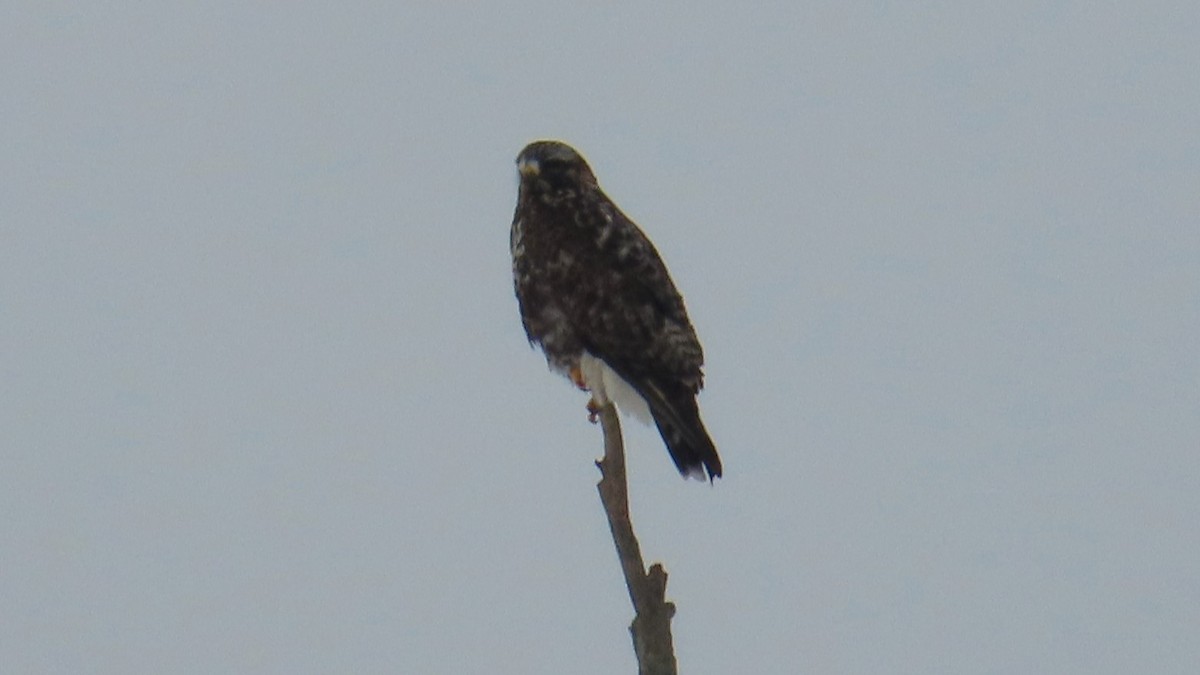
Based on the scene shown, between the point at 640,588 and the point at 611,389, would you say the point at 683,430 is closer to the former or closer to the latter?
the point at 611,389

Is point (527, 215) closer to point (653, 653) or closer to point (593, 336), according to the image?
point (593, 336)

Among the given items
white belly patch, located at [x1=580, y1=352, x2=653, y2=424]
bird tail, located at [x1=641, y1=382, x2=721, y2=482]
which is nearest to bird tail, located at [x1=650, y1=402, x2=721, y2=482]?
bird tail, located at [x1=641, y1=382, x2=721, y2=482]

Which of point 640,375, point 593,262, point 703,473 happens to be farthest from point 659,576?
point 593,262

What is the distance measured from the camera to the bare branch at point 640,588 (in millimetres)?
5918

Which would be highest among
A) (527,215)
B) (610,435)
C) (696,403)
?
(527,215)

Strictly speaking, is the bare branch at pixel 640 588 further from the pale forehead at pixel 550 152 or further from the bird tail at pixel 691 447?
the pale forehead at pixel 550 152

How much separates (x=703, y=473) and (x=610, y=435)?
1572 mm

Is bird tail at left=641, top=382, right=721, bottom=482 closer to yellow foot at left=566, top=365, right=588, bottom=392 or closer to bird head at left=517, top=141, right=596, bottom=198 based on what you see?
yellow foot at left=566, top=365, right=588, bottom=392

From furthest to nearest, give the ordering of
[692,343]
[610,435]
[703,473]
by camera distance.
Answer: [692,343] < [703,473] < [610,435]

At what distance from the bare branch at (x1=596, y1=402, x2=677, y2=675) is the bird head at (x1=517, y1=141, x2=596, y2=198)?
343cm

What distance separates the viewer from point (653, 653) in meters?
5.92

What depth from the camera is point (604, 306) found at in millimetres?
9109

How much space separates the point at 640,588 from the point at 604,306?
3.16m

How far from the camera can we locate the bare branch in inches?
233
